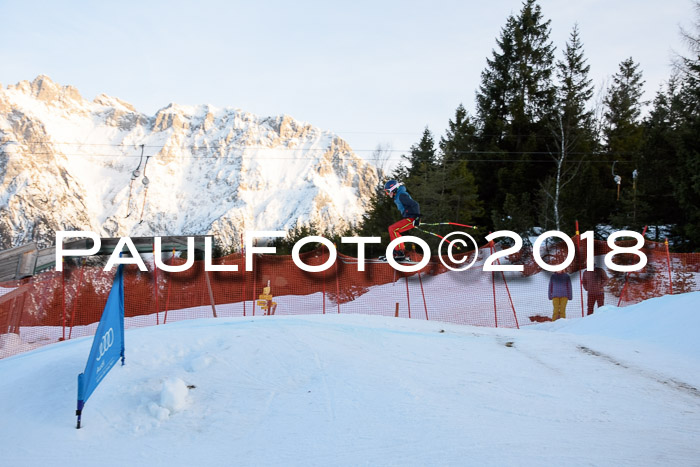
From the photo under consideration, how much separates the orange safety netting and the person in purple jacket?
881mm

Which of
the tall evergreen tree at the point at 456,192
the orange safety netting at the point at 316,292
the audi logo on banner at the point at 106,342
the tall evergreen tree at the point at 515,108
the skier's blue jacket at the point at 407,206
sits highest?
the tall evergreen tree at the point at 515,108

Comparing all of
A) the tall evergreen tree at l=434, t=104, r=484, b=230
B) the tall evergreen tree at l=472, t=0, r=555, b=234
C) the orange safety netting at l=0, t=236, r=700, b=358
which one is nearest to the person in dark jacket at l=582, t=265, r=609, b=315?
the orange safety netting at l=0, t=236, r=700, b=358

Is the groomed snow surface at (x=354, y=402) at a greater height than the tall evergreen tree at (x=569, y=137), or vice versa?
the tall evergreen tree at (x=569, y=137)

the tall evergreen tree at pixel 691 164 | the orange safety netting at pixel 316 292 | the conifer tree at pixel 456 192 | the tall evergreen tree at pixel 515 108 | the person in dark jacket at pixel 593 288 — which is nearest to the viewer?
the person in dark jacket at pixel 593 288

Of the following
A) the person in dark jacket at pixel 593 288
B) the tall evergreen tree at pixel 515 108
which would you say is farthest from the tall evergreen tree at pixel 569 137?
the person in dark jacket at pixel 593 288

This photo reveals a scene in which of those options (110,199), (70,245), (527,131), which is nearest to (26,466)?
(70,245)

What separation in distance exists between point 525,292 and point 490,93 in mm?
24341

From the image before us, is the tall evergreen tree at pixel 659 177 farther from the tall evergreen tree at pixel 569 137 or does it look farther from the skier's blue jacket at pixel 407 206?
A: the skier's blue jacket at pixel 407 206

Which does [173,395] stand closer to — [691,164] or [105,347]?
[105,347]

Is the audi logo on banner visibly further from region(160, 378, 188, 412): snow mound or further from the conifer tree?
the conifer tree

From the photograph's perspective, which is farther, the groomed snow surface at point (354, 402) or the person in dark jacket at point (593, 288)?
the person in dark jacket at point (593, 288)

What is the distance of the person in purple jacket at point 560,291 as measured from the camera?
37.3 feet

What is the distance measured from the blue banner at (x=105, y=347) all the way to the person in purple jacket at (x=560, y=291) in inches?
397

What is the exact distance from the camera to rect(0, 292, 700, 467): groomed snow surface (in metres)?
3.68
